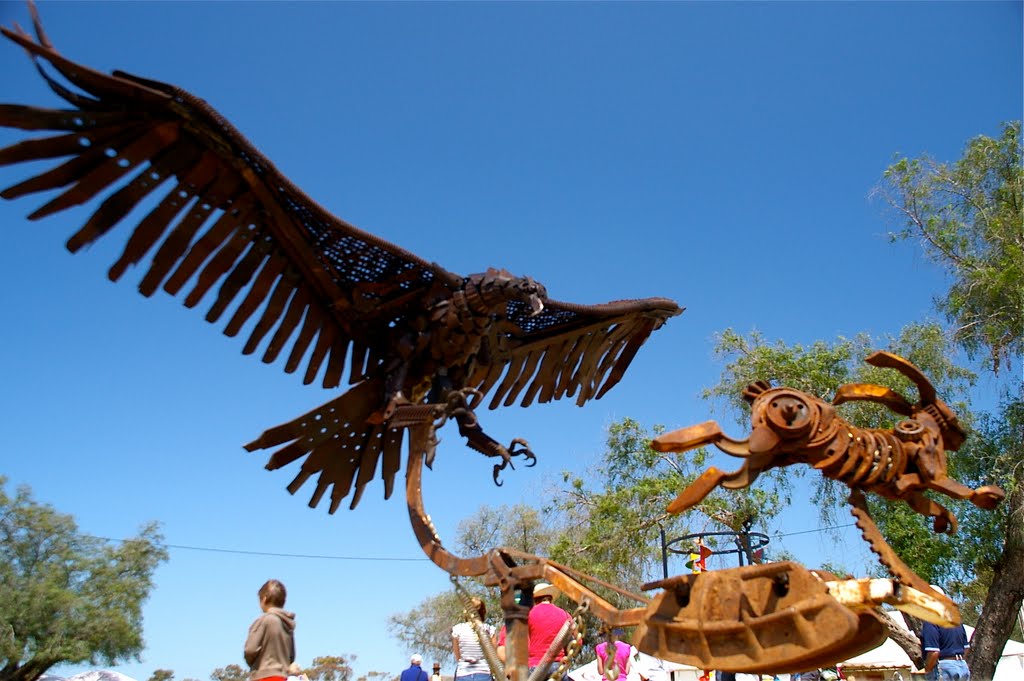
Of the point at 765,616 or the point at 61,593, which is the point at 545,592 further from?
the point at 61,593

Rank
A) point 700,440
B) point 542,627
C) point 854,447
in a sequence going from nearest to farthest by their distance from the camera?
1. point 854,447
2. point 700,440
3. point 542,627

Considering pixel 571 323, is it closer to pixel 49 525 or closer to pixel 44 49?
pixel 44 49

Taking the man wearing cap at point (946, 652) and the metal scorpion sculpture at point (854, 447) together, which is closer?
the metal scorpion sculpture at point (854, 447)

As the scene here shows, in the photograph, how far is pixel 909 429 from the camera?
344 centimetres

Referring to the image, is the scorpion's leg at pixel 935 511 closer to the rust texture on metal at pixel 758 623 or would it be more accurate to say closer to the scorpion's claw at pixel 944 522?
the scorpion's claw at pixel 944 522

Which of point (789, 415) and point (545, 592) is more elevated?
point (789, 415)

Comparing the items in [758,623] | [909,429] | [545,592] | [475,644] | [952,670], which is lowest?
[952,670]

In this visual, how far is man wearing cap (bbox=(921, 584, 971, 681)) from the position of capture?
764 cm

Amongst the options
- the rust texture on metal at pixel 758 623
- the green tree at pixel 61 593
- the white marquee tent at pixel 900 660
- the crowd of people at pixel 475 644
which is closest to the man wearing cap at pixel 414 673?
the crowd of people at pixel 475 644

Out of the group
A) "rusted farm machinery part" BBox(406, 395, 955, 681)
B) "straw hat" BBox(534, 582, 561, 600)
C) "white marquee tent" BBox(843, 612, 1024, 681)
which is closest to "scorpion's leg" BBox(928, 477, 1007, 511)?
"rusted farm machinery part" BBox(406, 395, 955, 681)

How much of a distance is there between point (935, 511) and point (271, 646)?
3.58 m

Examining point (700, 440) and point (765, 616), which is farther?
point (700, 440)

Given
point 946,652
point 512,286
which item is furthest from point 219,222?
point 946,652

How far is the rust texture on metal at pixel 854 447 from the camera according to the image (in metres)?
3.38
